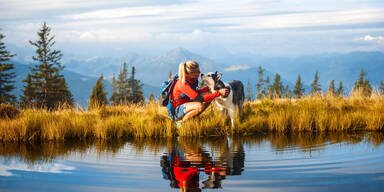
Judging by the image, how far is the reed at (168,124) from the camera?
9.60 meters

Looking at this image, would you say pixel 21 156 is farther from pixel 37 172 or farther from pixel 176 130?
pixel 176 130

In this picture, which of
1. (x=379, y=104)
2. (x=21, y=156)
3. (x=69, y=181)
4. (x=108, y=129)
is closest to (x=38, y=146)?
(x=21, y=156)

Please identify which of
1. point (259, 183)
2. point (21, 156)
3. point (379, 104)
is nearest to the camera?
point (259, 183)

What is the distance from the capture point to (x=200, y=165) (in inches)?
255

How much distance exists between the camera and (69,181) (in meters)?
5.70

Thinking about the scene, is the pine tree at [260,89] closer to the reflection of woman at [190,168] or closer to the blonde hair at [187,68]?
the blonde hair at [187,68]

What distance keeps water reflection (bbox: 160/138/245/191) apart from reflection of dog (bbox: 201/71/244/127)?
1.27m

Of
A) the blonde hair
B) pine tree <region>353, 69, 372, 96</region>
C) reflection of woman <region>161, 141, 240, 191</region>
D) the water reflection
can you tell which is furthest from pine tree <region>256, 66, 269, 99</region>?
reflection of woman <region>161, 141, 240, 191</region>

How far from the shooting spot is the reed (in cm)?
960

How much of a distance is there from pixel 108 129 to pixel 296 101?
280 inches

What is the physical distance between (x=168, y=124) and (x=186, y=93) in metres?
1.39

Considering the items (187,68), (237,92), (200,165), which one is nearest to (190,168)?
(200,165)

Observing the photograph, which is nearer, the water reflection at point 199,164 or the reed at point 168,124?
the water reflection at point 199,164

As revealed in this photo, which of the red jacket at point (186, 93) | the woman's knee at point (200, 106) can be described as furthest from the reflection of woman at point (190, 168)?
the woman's knee at point (200, 106)
